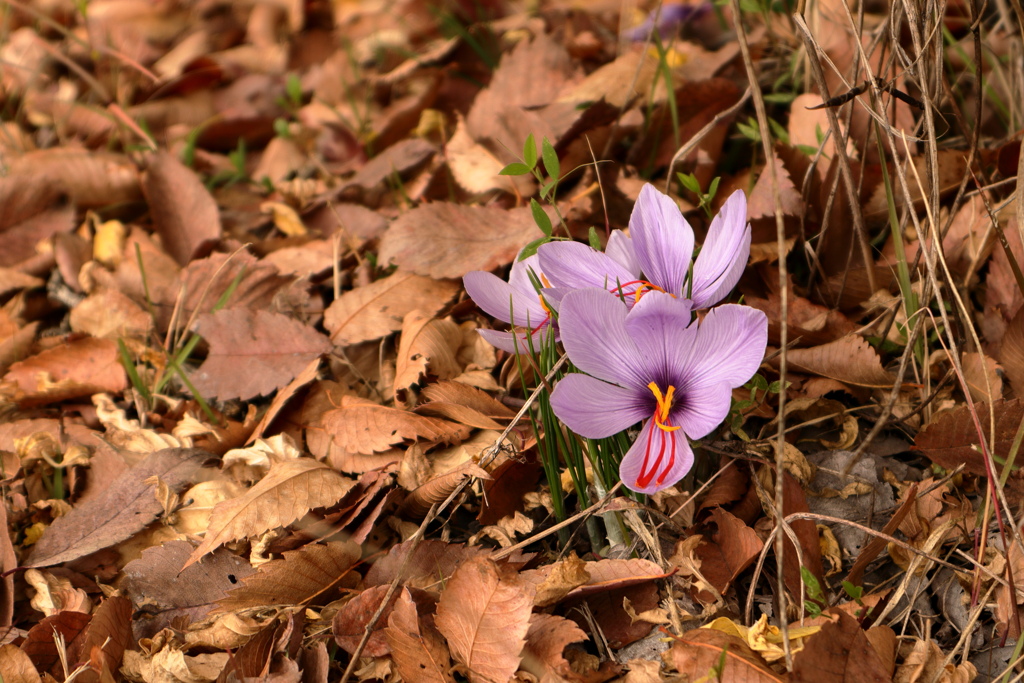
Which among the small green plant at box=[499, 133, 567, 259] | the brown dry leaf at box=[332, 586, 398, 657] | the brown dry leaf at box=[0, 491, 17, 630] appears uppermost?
the small green plant at box=[499, 133, 567, 259]

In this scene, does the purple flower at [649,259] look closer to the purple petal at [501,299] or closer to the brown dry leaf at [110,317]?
the purple petal at [501,299]

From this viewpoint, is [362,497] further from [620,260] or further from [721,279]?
[721,279]

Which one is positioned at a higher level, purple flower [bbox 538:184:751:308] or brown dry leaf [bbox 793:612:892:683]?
purple flower [bbox 538:184:751:308]

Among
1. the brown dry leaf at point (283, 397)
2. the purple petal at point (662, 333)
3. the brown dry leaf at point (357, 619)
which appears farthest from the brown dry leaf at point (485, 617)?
the brown dry leaf at point (283, 397)

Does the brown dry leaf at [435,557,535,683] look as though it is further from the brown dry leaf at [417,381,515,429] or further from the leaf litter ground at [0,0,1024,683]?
the brown dry leaf at [417,381,515,429]

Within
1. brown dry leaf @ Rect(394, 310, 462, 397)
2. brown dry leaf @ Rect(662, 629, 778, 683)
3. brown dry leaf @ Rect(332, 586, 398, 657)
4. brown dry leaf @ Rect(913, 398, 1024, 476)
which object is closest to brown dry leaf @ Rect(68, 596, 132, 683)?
brown dry leaf @ Rect(332, 586, 398, 657)
